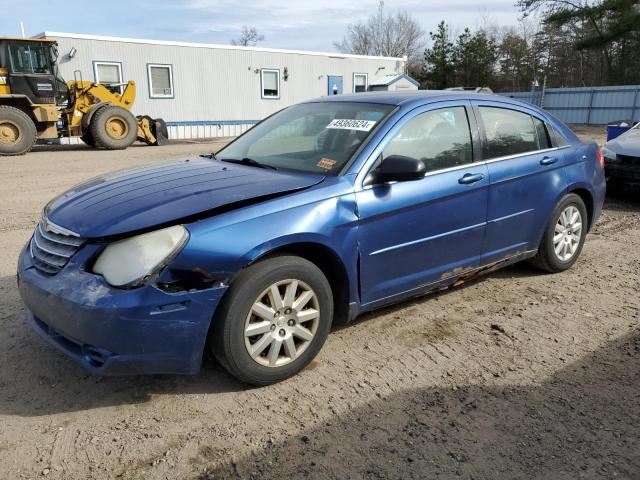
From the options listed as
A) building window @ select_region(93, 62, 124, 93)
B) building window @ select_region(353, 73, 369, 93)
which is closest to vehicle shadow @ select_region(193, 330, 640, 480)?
building window @ select_region(93, 62, 124, 93)

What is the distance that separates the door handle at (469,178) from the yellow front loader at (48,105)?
14217 millimetres

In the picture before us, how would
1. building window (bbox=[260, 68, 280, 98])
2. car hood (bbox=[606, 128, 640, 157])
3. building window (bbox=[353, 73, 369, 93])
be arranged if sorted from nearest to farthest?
car hood (bbox=[606, 128, 640, 157]) < building window (bbox=[260, 68, 280, 98]) < building window (bbox=[353, 73, 369, 93])

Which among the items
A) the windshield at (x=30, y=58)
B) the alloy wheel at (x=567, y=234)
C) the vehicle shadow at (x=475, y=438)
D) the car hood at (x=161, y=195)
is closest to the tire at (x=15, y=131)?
the windshield at (x=30, y=58)

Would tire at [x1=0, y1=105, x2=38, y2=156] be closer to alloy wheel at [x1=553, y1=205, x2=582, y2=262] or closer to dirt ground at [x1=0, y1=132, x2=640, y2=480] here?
dirt ground at [x1=0, y1=132, x2=640, y2=480]

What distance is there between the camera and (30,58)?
1489 cm

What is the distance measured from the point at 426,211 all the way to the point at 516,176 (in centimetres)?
109

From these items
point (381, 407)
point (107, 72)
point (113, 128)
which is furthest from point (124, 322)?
Result: point (107, 72)

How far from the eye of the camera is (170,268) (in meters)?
2.62

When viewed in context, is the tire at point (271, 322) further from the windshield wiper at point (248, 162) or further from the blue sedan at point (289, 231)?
the windshield wiper at point (248, 162)

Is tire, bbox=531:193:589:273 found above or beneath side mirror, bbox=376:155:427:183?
beneath

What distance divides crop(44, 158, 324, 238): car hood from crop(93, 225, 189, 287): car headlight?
0.20ft

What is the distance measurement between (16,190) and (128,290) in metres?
7.57

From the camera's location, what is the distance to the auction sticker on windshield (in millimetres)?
3596

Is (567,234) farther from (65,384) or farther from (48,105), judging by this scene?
(48,105)
